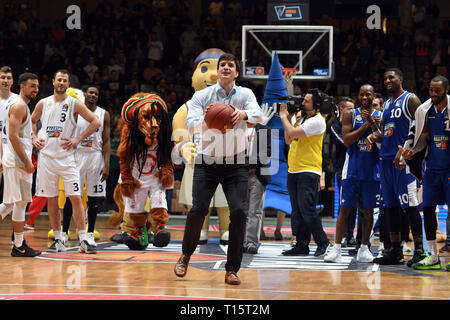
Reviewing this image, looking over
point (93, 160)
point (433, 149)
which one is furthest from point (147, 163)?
point (433, 149)

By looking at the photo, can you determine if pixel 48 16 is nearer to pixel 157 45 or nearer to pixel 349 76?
pixel 157 45

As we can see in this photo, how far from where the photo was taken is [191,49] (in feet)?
55.5

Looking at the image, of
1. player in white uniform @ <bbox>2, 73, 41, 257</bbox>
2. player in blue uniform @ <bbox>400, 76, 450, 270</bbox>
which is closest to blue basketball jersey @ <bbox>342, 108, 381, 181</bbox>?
player in blue uniform @ <bbox>400, 76, 450, 270</bbox>

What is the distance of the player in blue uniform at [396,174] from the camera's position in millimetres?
6641

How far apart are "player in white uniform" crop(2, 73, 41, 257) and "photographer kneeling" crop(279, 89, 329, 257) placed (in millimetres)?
2694

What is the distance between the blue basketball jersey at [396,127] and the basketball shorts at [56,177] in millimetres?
3290

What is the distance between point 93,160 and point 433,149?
427cm

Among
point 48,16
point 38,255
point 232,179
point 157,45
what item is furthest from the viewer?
point 48,16

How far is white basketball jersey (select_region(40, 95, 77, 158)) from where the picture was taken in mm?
7449

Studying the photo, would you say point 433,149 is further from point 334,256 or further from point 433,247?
point 334,256

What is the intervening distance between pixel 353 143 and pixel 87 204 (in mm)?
3502

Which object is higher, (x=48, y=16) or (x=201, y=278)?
(x=48, y=16)

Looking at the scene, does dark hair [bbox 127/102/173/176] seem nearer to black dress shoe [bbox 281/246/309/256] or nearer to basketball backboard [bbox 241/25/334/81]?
black dress shoe [bbox 281/246/309/256]

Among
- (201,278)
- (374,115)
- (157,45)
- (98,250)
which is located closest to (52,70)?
(157,45)
